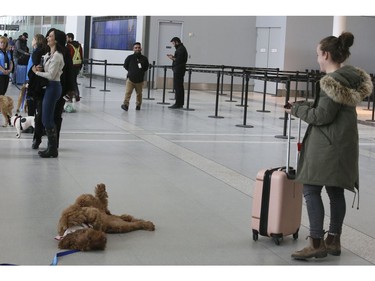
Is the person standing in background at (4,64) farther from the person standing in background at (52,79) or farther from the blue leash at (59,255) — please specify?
the blue leash at (59,255)

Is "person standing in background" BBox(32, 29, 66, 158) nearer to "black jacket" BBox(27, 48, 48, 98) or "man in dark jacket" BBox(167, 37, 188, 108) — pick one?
"black jacket" BBox(27, 48, 48, 98)

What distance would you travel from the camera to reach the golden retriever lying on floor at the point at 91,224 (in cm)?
486

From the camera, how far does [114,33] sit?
29.0 metres

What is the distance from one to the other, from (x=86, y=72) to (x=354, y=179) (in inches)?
1104

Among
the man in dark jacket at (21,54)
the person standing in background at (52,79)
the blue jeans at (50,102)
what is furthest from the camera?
the man in dark jacket at (21,54)

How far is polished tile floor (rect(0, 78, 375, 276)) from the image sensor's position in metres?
4.93

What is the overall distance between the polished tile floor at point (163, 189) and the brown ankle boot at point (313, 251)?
50 mm

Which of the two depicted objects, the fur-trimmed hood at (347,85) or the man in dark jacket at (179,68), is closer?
the fur-trimmed hood at (347,85)

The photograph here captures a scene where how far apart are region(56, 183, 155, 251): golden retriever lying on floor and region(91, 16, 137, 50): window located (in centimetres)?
2134

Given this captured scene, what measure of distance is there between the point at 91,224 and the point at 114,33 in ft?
80.4

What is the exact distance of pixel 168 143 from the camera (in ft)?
35.2

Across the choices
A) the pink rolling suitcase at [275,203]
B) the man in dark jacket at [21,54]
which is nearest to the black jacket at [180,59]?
the man in dark jacket at [21,54]

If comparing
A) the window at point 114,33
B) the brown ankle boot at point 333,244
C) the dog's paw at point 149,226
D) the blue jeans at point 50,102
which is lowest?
the dog's paw at point 149,226

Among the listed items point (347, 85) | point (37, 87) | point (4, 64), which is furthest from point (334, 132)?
point (4, 64)
